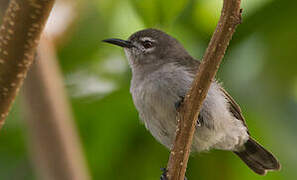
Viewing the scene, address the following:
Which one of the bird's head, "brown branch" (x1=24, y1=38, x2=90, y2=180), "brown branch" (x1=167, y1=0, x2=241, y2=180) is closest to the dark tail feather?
the bird's head

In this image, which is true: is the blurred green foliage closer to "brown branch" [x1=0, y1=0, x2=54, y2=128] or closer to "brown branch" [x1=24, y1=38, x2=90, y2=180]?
"brown branch" [x1=24, y1=38, x2=90, y2=180]

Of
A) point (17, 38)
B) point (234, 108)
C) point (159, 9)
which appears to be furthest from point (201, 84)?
point (234, 108)

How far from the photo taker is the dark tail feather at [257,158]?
467 cm

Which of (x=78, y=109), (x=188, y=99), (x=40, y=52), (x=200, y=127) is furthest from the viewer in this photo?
(x=78, y=109)

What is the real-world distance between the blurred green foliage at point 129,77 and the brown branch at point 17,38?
5.71 feet

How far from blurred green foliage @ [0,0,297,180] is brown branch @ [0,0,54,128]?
1739 mm

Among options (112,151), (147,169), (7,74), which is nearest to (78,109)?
(112,151)

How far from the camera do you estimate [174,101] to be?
391 centimetres

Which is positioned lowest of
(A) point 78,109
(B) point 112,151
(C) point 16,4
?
(B) point 112,151

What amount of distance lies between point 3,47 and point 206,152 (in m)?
2.59

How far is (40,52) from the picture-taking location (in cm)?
366

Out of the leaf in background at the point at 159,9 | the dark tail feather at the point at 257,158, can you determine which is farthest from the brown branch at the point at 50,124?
the dark tail feather at the point at 257,158

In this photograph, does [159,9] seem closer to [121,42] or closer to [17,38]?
[121,42]

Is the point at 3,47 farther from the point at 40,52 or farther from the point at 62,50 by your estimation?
the point at 62,50
